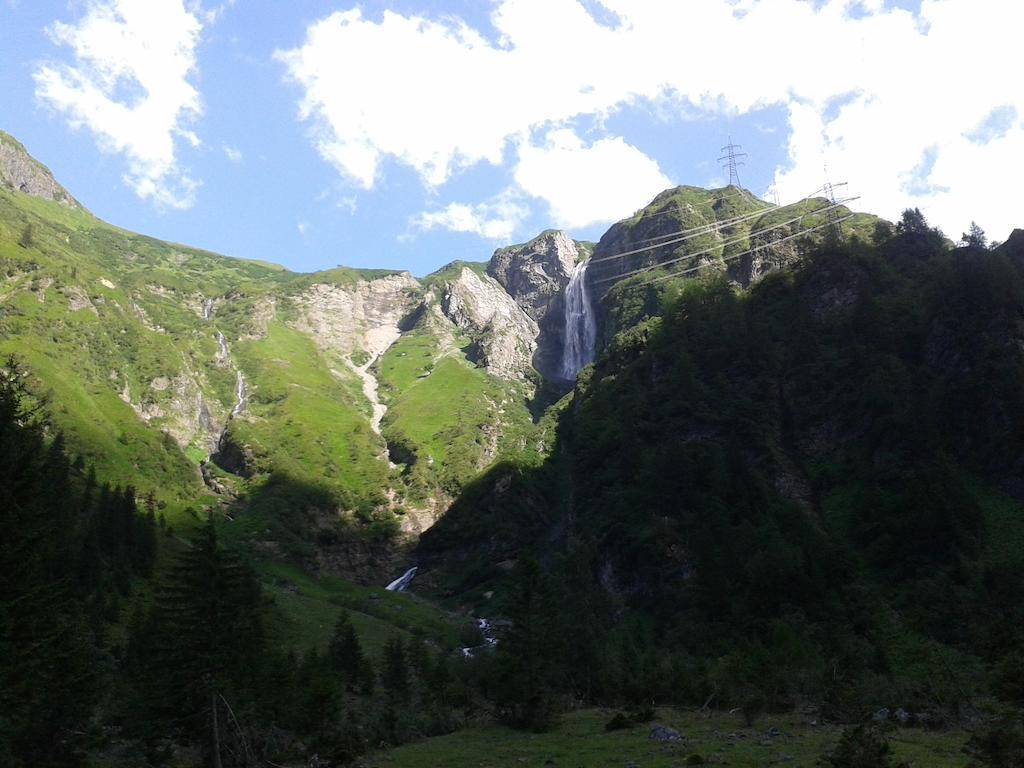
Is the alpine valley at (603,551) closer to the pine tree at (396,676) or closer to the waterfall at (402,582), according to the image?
the pine tree at (396,676)

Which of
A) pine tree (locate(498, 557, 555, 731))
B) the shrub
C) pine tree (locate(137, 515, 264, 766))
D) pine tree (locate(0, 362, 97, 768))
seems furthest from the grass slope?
pine tree (locate(0, 362, 97, 768))

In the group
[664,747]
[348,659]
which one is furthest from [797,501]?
[664,747]

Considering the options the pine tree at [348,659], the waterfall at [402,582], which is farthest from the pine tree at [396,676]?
the waterfall at [402,582]

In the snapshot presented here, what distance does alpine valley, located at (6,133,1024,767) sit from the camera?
116ft

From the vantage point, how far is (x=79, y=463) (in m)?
127

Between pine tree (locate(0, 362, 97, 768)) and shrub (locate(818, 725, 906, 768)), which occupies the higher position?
pine tree (locate(0, 362, 97, 768))

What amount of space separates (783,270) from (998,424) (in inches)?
2563

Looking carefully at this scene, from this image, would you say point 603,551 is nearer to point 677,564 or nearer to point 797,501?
point 677,564

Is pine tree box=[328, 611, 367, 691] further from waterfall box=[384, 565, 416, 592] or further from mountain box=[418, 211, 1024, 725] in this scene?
waterfall box=[384, 565, 416, 592]

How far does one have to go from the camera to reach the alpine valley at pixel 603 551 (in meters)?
35.4

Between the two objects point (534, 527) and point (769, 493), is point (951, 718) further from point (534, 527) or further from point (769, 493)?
point (534, 527)

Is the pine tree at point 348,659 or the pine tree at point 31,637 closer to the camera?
the pine tree at point 31,637

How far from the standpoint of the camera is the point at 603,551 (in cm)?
11288

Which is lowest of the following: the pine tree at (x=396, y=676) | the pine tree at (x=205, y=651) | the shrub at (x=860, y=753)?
the pine tree at (x=396, y=676)
